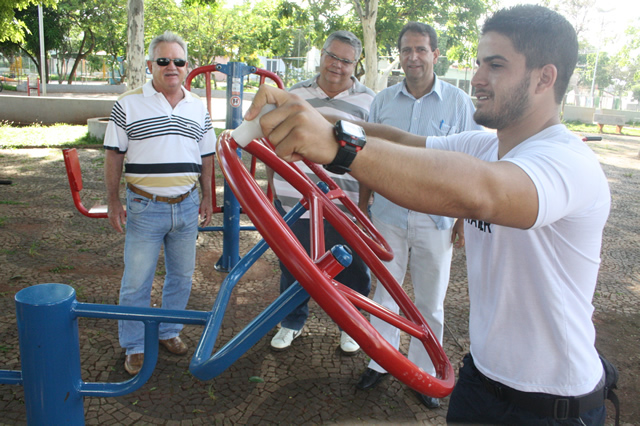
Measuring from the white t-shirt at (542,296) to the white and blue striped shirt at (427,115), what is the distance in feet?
4.33

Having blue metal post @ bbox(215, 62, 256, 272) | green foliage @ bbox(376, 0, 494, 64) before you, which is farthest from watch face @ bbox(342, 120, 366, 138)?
green foliage @ bbox(376, 0, 494, 64)

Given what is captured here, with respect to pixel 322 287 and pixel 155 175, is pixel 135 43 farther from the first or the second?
pixel 322 287

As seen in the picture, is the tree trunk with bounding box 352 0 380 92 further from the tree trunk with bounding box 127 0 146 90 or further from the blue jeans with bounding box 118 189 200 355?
the blue jeans with bounding box 118 189 200 355

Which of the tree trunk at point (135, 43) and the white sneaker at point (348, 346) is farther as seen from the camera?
the tree trunk at point (135, 43)

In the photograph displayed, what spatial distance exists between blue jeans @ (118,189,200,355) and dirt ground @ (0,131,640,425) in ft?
0.89

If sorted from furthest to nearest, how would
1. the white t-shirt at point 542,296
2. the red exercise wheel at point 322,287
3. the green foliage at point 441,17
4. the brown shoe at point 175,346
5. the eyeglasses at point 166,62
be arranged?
the green foliage at point 441,17, the brown shoe at point 175,346, the eyeglasses at point 166,62, the white t-shirt at point 542,296, the red exercise wheel at point 322,287

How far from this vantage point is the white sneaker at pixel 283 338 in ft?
10.7

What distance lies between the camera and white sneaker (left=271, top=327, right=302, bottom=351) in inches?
128

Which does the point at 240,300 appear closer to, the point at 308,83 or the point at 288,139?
the point at 308,83

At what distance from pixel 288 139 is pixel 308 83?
250cm

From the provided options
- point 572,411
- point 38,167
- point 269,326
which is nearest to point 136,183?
point 269,326

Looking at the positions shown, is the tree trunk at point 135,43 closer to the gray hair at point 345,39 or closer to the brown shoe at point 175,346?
the gray hair at point 345,39

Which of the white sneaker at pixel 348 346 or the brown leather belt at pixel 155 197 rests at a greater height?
the brown leather belt at pixel 155 197

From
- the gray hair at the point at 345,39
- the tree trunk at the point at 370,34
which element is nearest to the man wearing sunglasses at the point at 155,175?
the gray hair at the point at 345,39
